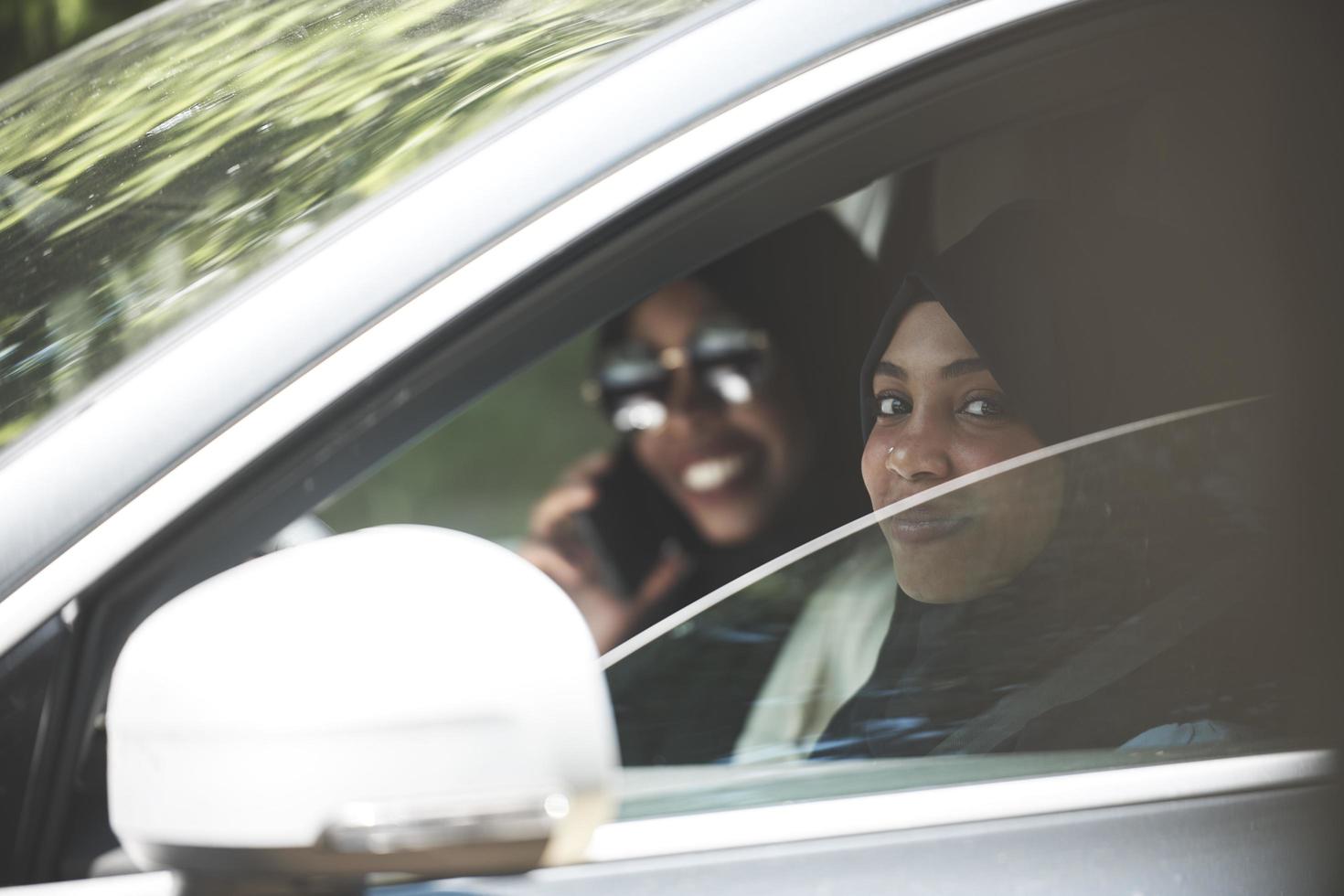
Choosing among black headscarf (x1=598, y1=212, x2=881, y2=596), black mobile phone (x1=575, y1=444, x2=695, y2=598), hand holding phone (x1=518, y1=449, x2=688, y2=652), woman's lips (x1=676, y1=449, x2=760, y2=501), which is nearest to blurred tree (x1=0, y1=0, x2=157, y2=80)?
hand holding phone (x1=518, y1=449, x2=688, y2=652)

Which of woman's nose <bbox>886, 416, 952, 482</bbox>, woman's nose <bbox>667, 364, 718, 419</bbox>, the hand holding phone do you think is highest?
woman's nose <bbox>667, 364, 718, 419</bbox>

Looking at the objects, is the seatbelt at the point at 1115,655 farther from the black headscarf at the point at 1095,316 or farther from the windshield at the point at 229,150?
the windshield at the point at 229,150

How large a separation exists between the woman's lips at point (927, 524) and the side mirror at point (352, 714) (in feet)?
1.38

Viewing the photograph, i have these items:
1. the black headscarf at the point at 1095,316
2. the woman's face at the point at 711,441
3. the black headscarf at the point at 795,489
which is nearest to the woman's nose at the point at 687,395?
the woman's face at the point at 711,441

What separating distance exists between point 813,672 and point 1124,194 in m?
0.55

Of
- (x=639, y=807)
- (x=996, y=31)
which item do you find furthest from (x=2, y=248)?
(x=996, y=31)

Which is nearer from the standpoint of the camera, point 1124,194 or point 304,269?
point 304,269

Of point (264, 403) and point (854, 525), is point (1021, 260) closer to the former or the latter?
point (854, 525)

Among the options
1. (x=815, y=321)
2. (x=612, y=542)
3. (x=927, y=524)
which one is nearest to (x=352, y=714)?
(x=927, y=524)

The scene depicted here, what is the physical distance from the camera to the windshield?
3.87 feet

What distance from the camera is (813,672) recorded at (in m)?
1.39

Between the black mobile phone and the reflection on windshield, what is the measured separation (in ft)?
8.26

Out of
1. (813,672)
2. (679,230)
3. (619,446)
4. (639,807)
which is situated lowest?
(639,807)

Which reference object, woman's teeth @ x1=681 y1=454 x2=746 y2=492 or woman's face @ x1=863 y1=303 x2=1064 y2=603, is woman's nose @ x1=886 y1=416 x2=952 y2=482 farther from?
woman's teeth @ x1=681 y1=454 x2=746 y2=492
